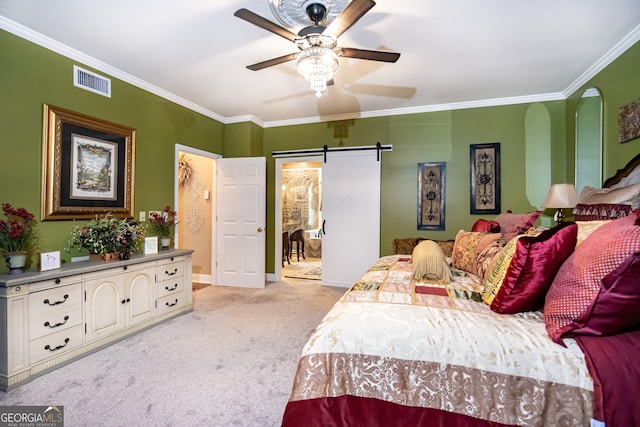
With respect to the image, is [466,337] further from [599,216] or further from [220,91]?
[220,91]

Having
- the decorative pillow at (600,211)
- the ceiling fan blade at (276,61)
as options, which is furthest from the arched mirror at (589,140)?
the ceiling fan blade at (276,61)

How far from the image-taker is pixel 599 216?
2.42m

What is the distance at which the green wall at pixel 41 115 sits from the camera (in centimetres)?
231

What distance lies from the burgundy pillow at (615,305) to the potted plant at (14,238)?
337cm

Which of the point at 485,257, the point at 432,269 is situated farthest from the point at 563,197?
the point at 432,269

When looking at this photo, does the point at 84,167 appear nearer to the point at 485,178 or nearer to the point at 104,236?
the point at 104,236

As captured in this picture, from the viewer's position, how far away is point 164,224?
3.56 meters

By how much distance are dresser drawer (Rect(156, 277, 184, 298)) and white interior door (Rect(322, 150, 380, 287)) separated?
2.18 meters

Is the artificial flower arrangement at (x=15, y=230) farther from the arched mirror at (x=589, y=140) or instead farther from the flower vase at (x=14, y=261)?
the arched mirror at (x=589, y=140)

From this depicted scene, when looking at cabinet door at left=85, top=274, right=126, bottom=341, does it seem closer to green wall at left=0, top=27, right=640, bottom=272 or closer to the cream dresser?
the cream dresser

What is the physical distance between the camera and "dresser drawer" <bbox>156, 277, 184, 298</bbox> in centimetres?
310

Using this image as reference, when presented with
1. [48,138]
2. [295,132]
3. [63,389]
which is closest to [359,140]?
[295,132]

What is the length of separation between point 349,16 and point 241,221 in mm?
3479

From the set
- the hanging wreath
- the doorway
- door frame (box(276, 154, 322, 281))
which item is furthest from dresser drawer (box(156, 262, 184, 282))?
the doorway
